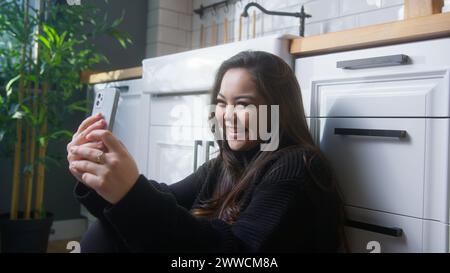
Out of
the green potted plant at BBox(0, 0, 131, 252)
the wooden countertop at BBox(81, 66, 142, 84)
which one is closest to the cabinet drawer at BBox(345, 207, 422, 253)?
the wooden countertop at BBox(81, 66, 142, 84)

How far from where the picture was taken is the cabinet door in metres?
1.16

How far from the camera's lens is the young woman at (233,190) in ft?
1.45

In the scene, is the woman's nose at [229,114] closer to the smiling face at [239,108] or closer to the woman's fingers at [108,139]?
the smiling face at [239,108]

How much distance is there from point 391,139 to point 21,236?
1141mm

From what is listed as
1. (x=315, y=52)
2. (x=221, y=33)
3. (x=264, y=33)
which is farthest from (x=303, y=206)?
(x=221, y=33)

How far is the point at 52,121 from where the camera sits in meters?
1.42

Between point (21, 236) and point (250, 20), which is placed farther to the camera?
point (250, 20)

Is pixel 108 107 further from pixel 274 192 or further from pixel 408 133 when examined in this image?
pixel 408 133

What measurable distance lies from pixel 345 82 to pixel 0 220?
1.13 metres

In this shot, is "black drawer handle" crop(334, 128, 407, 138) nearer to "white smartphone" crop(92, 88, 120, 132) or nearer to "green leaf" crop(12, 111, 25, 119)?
Result: "white smartphone" crop(92, 88, 120, 132)

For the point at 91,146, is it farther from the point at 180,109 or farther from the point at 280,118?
the point at 180,109

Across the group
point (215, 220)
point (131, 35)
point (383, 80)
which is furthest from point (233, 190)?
point (131, 35)

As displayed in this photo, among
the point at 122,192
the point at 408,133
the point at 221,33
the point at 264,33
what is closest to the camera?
the point at 122,192

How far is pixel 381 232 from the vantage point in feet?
2.40
